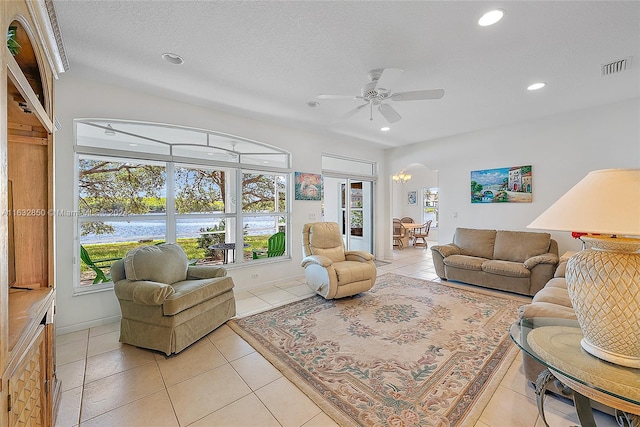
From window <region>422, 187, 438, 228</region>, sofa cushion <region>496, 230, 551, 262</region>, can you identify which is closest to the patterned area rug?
sofa cushion <region>496, 230, 551, 262</region>

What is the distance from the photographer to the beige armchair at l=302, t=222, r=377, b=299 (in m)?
3.52

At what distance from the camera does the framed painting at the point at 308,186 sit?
15.8 feet

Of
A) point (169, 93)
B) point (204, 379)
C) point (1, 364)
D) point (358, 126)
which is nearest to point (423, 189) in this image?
point (358, 126)

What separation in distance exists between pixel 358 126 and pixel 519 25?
277 centimetres

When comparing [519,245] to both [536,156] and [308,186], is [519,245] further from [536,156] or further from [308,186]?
[308,186]

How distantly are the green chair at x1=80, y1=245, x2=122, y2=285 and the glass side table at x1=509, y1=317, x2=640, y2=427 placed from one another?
13.1ft

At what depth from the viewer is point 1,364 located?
0.84 m

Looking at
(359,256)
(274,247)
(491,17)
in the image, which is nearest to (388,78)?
(491,17)

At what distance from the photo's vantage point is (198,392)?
74.4 inches

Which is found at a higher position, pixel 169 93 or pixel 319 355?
pixel 169 93

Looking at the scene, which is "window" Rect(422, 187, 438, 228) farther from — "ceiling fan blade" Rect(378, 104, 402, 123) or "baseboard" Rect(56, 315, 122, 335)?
"baseboard" Rect(56, 315, 122, 335)

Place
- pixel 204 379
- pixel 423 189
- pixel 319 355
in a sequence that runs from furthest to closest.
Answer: pixel 423 189 < pixel 319 355 < pixel 204 379

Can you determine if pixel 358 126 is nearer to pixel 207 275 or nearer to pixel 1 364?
pixel 207 275

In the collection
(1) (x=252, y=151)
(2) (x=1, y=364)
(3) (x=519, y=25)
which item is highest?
(3) (x=519, y=25)
